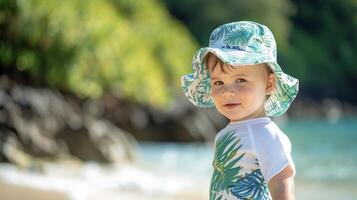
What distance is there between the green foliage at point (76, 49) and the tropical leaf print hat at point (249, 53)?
7700mm

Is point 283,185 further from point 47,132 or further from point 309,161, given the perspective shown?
point 309,161

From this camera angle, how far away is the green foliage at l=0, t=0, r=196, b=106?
33.1 feet

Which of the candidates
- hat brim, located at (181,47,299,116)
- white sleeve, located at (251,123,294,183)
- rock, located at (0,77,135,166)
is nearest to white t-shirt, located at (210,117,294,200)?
white sleeve, located at (251,123,294,183)

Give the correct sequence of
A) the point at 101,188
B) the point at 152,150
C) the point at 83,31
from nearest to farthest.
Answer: the point at 101,188 < the point at 83,31 < the point at 152,150

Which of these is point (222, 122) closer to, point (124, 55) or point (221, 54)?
point (124, 55)

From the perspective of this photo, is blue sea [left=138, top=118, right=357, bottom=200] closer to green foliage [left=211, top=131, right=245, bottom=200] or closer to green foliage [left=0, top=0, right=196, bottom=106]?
green foliage [left=0, top=0, right=196, bottom=106]

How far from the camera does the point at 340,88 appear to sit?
124ft

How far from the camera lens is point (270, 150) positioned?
211 centimetres

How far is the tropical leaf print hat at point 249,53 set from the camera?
7.04ft

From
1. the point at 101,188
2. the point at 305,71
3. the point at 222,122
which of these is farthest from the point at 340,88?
the point at 101,188

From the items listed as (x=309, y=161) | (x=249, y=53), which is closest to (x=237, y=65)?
(x=249, y=53)

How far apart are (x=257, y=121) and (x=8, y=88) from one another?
30.8ft

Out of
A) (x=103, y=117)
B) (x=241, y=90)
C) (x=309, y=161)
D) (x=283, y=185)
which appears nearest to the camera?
(x=283, y=185)

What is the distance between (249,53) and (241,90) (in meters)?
0.10
